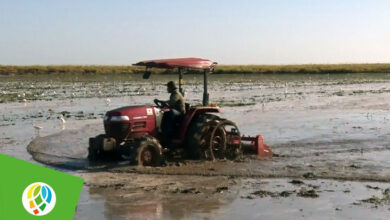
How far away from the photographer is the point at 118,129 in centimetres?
1062

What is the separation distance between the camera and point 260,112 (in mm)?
22734

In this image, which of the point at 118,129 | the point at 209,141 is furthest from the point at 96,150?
the point at 209,141

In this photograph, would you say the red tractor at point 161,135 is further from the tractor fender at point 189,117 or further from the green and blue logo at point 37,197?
the green and blue logo at point 37,197

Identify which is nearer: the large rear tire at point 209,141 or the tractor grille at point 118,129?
the tractor grille at point 118,129

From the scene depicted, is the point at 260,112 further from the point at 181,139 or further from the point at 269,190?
the point at 269,190

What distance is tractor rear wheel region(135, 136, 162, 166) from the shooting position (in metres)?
10.4

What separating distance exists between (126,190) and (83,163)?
300 cm

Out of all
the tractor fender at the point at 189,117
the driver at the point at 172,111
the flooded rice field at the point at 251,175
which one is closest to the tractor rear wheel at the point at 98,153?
the flooded rice field at the point at 251,175

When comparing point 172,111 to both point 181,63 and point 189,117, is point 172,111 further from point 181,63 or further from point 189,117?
point 181,63

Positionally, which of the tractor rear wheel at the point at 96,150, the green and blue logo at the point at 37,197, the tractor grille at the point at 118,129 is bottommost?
the tractor rear wheel at the point at 96,150

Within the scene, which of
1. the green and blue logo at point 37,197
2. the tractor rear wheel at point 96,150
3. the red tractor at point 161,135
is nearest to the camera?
the green and blue logo at point 37,197

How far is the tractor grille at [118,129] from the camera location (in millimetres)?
10602

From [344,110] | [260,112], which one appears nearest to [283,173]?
[260,112]

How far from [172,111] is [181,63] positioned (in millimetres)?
952
